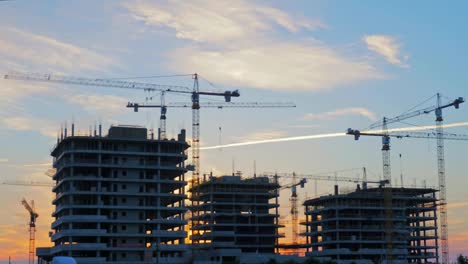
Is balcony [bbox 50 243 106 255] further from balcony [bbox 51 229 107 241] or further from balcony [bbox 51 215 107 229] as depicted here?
balcony [bbox 51 215 107 229]

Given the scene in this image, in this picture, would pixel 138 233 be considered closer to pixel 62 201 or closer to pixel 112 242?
pixel 112 242

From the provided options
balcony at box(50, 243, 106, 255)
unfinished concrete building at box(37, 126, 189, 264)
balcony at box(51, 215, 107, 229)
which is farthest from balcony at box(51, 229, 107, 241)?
balcony at box(50, 243, 106, 255)

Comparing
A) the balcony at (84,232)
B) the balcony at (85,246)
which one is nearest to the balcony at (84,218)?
the balcony at (84,232)

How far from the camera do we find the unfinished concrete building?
570 feet

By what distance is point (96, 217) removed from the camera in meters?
174

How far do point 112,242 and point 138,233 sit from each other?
6.50 meters

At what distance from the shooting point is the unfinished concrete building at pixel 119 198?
6841 inches

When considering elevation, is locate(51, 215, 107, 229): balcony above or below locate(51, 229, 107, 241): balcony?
above

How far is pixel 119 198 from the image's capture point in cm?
17800

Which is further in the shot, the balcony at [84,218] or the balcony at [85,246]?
the balcony at [84,218]

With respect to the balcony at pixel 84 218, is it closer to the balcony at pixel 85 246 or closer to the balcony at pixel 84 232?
the balcony at pixel 84 232

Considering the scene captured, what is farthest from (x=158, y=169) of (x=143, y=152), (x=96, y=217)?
(x=96, y=217)

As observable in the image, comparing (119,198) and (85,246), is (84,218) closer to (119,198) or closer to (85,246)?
(85,246)

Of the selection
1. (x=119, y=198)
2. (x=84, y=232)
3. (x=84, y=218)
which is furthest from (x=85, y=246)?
(x=119, y=198)
